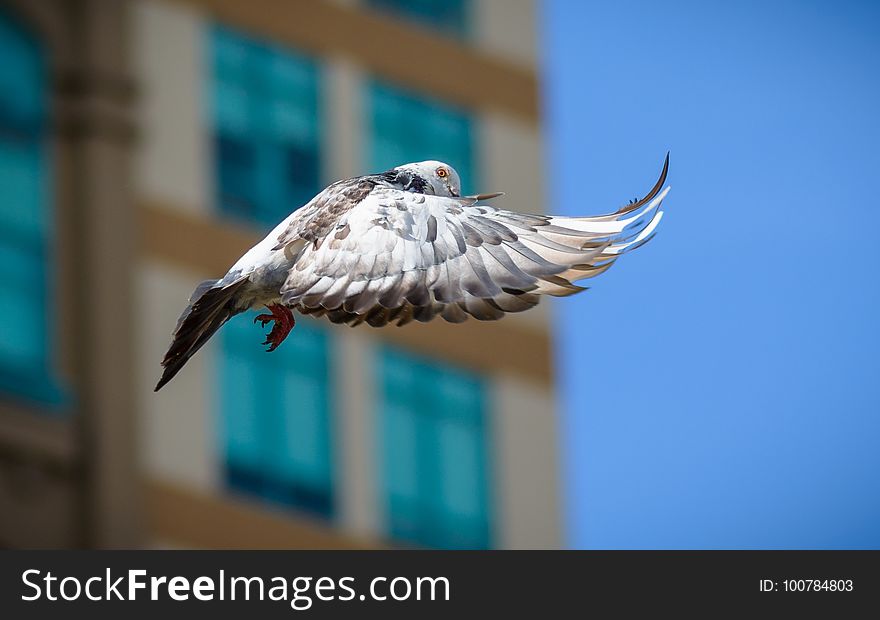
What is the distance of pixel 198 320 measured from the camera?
30.0ft

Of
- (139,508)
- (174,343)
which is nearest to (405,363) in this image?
(139,508)

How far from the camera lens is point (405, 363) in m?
25.5

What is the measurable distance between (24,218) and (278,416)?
12.8ft

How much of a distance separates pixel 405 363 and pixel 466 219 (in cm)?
1645

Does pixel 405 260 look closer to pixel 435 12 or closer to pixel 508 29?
pixel 435 12

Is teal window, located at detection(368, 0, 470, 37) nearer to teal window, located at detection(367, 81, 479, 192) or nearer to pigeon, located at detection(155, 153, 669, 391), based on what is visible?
teal window, located at detection(367, 81, 479, 192)

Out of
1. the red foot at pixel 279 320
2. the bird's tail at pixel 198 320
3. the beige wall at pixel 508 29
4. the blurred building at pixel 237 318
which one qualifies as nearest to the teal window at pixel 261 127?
the blurred building at pixel 237 318

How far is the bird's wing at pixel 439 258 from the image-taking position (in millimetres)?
8586

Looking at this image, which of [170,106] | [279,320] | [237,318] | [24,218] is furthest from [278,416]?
[279,320]

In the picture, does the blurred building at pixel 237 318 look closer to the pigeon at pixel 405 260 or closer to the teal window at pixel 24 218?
the teal window at pixel 24 218

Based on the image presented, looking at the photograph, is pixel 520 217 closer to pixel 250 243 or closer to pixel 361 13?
pixel 250 243
